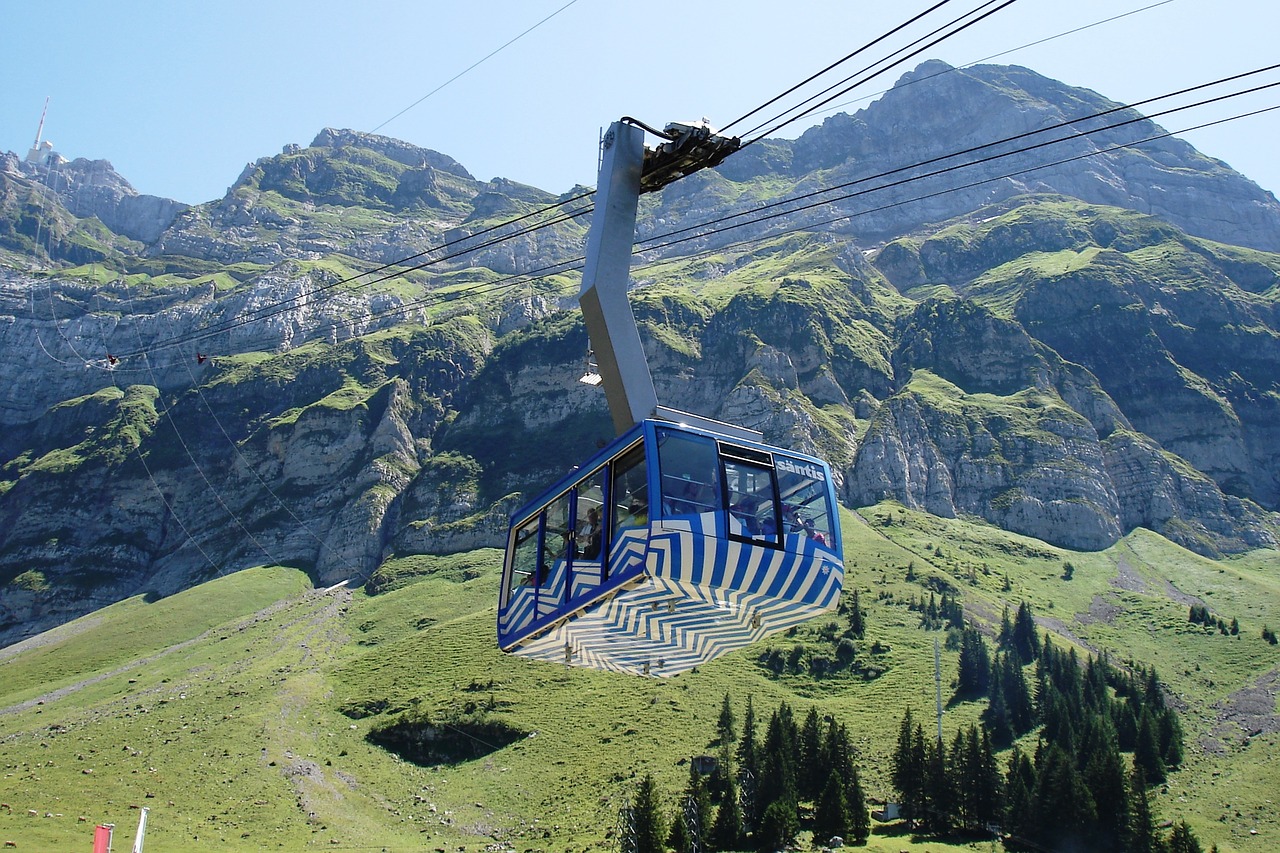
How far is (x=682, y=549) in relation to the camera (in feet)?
72.9

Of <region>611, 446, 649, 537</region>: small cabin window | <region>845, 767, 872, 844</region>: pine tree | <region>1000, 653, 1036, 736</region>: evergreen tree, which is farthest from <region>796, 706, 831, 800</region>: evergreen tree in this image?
<region>611, 446, 649, 537</region>: small cabin window

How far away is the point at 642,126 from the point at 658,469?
9.60 metres

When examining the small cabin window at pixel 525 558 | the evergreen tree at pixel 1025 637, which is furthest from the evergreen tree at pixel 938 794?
the small cabin window at pixel 525 558

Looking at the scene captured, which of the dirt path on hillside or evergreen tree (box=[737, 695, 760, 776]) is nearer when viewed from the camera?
evergreen tree (box=[737, 695, 760, 776])

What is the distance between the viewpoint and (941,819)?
96.2m

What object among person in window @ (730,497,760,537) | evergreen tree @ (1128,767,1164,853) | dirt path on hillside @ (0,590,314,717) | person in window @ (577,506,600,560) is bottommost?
dirt path on hillside @ (0,590,314,717)

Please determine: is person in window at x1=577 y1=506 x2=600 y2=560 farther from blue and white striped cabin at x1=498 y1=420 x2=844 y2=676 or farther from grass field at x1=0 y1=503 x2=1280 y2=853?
grass field at x1=0 y1=503 x2=1280 y2=853

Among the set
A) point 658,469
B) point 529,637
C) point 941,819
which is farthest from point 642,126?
point 941,819

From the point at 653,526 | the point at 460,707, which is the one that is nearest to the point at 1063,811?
the point at 460,707

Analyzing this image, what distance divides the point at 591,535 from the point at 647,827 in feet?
200

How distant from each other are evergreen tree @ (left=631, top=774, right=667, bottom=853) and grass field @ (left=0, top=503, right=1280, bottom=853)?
1060 centimetres

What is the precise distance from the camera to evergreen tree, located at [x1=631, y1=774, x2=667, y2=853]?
79.3 m

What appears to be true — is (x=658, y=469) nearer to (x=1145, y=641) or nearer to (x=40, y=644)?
(x=1145, y=641)

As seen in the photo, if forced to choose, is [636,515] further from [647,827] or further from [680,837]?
[680,837]
